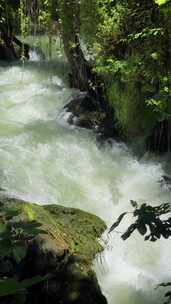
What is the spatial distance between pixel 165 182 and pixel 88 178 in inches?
33.7

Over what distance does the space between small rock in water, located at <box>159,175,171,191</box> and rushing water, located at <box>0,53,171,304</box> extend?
7 cm

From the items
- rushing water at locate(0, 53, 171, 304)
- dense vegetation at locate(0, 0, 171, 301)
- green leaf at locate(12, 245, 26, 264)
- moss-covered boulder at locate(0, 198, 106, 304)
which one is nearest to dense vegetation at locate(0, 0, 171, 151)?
→ dense vegetation at locate(0, 0, 171, 301)

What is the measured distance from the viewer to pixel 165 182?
560 centimetres

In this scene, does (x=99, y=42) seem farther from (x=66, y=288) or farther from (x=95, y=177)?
(x=66, y=288)

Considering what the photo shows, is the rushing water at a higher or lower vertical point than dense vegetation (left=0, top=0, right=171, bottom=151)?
lower

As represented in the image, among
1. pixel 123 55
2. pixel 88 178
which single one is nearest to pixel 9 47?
pixel 123 55

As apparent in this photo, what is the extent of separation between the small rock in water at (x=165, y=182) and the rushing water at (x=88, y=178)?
0.07 meters

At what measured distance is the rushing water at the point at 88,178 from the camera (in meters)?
Answer: 3.98

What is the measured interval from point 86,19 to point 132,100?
121 cm

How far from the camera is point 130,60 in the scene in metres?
5.42

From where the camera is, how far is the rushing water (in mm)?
3984

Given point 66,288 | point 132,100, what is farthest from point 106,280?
point 132,100

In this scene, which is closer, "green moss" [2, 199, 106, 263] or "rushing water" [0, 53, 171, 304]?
"green moss" [2, 199, 106, 263]

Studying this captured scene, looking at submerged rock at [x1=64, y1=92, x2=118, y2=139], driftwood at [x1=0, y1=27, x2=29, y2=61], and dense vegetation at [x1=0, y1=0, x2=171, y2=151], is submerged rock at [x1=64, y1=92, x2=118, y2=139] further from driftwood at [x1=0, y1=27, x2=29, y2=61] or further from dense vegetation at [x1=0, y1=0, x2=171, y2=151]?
driftwood at [x1=0, y1=27, x2=29, y2=61]
